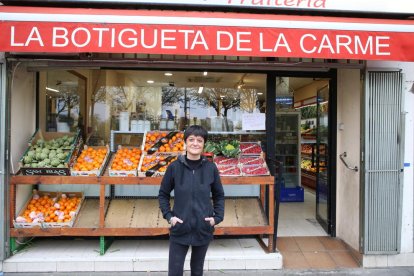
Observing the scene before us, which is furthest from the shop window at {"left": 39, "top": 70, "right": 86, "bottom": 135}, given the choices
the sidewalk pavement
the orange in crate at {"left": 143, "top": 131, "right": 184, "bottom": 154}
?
the sidewalk pavement

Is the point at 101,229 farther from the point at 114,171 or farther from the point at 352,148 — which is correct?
the point at 352,148

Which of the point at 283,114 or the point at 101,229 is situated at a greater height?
the point at 283,114

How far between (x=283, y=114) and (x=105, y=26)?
225 inches

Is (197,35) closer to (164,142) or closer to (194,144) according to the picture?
(194,144)

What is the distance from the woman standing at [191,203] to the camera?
9.55 feet

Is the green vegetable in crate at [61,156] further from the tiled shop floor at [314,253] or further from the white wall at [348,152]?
the white wall at [348,152]

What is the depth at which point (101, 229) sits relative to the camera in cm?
442

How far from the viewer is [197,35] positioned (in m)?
3.81

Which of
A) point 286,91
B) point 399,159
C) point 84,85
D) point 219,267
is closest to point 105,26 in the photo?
point 84,85

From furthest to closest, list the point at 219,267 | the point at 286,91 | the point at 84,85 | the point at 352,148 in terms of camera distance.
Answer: the point at 286,91 → the point at 84,85 → the point at 352,148 → the point at 219,267

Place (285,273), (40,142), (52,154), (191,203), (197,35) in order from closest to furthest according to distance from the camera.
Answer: (191,203), (197,35), (285,273), (52,154), (40,142)

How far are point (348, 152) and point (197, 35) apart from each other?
110 inches

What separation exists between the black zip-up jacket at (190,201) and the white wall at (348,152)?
2629mm

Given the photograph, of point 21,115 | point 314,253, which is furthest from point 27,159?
point 314,253
